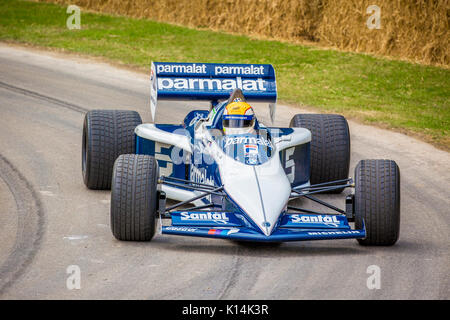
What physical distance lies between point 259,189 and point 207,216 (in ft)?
2.14

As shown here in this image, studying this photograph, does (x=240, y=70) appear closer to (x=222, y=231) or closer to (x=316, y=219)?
(x=316, y=219)

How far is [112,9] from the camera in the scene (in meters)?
30.9

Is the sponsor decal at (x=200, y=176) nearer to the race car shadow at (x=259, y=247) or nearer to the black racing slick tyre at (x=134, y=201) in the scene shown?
the race car shadow at (x=259, y=247)

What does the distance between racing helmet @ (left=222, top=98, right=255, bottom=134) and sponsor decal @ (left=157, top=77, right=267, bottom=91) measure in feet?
6.06

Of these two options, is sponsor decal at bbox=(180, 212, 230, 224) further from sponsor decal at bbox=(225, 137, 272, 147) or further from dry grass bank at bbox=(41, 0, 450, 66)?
dry grass bank at bbox=(41, 0, 450, 66)

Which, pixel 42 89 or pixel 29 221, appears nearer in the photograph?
pixel 29 221

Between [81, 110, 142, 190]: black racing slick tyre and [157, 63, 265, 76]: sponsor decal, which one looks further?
[157, 63, 265, 76]: sponsor decal

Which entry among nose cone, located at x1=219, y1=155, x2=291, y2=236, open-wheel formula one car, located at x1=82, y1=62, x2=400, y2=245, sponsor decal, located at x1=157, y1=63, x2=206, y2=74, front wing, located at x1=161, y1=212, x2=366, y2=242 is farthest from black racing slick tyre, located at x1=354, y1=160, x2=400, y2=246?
sponsor decal, located at x1=157, y1=63, x2=206, y2=74

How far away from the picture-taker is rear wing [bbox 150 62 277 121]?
12.2 meters

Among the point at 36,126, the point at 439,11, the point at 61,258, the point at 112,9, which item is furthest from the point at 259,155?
the point at 112,9

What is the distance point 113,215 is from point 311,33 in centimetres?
1774

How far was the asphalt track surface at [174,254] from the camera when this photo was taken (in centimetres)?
820

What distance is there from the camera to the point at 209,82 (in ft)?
40.6

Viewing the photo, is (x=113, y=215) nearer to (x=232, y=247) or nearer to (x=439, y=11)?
(x=232, y=247)
